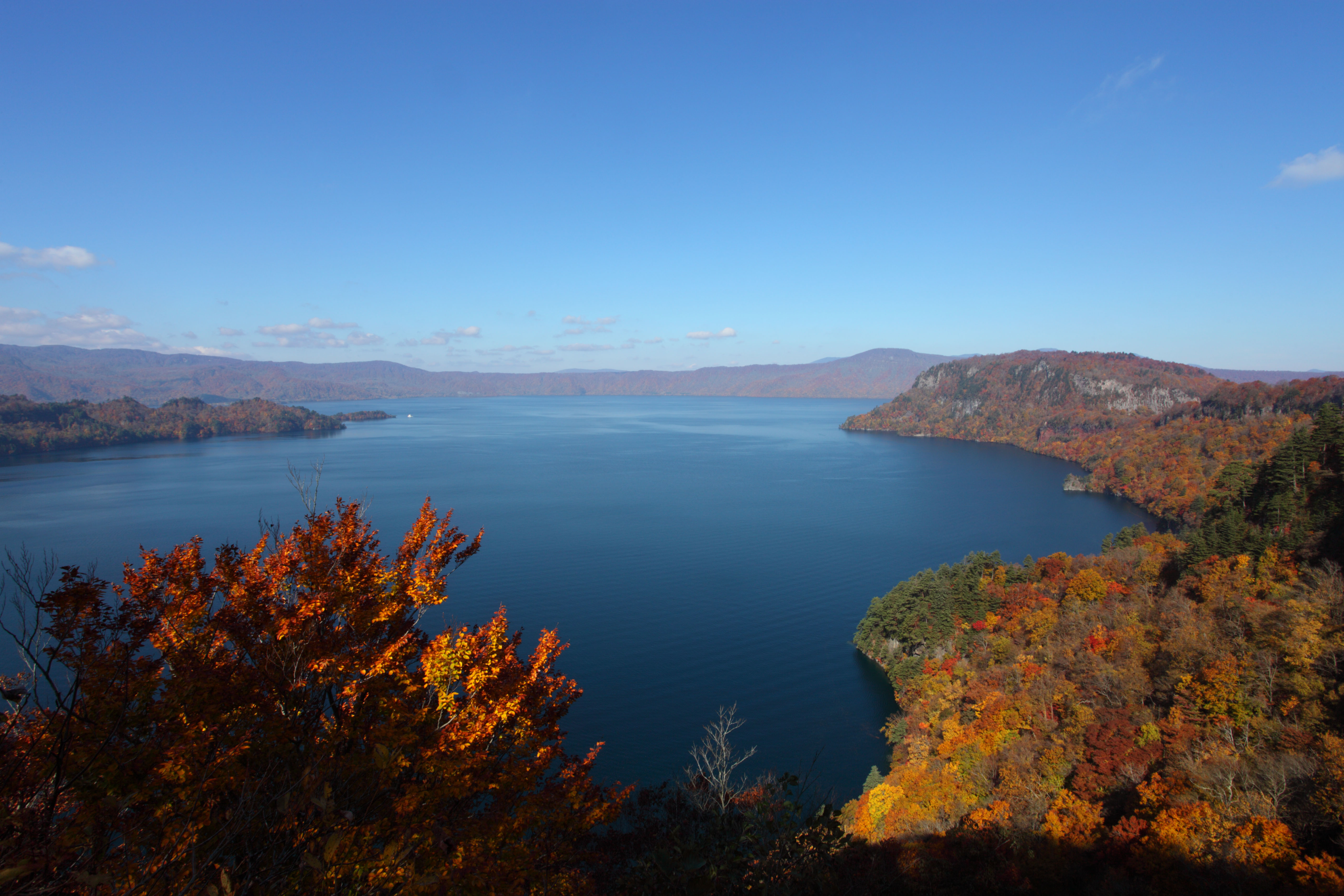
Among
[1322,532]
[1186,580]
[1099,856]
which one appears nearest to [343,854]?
[1099,856]

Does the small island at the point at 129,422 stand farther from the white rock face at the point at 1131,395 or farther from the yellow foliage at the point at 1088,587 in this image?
the white rock face at the point at 1131,395

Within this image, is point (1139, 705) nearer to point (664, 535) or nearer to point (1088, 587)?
point (1088, 587)

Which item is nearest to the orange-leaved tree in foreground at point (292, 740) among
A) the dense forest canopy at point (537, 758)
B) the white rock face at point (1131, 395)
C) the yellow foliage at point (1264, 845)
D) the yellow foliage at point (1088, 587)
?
the dense forest canopy at point (537, 758)

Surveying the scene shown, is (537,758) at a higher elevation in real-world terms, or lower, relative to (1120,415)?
lower

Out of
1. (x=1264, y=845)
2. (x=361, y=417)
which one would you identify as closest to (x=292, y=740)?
(x=1264, y=845)

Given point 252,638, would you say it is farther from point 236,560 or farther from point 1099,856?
point 1099,856

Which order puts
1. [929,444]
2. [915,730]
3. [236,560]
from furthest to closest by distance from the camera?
[929,444] → [915,730] → [236,560]

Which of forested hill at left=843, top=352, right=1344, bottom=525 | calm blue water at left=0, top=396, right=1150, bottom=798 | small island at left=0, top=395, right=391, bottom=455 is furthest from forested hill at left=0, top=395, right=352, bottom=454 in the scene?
forested hill at left=843, top=352, right=1344, bottom=525
